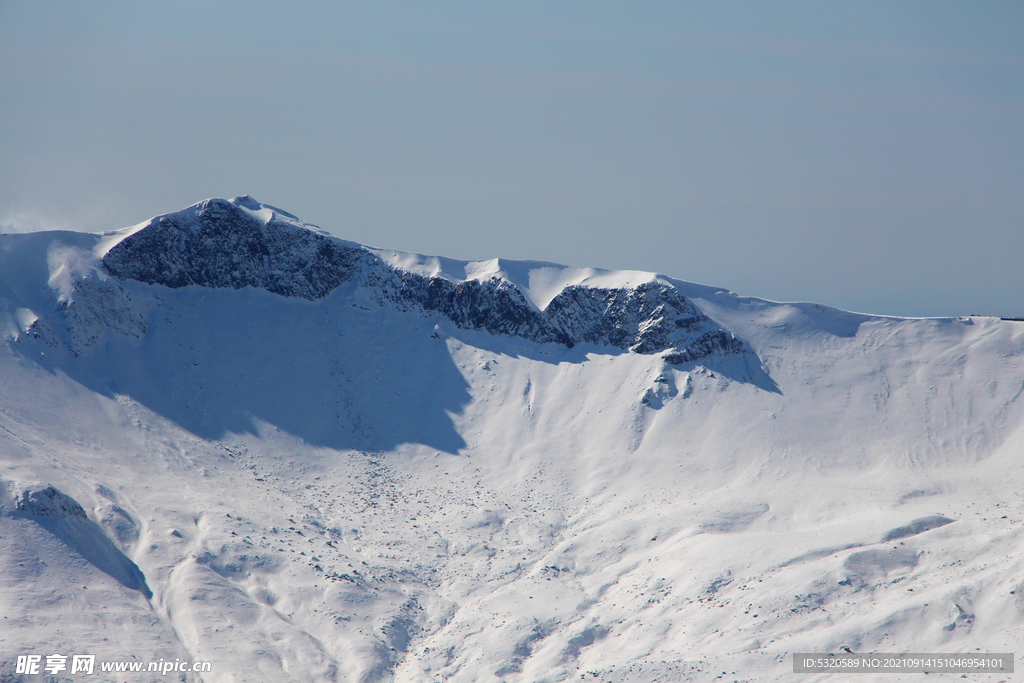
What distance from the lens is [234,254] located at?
3081 inches

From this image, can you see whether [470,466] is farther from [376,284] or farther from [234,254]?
[234,254]

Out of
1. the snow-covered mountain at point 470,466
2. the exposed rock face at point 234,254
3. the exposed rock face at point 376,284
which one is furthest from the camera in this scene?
the exposed rock face at point 234,254

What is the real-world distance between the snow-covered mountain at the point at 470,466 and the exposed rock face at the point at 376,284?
235 millimetres

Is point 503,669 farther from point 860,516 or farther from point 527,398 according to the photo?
point 527,398

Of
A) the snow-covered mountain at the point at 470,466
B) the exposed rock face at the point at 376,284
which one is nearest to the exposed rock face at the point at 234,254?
the exposed rock face at the point at 376,284

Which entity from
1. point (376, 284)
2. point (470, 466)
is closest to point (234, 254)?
point (376, 284)

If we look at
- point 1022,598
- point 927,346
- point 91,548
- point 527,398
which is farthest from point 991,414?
point 91,548

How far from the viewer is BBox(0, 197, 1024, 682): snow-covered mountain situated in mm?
46000

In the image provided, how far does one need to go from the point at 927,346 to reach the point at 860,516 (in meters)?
23.1

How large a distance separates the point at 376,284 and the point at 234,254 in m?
13.3

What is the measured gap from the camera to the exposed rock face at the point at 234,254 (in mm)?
75625

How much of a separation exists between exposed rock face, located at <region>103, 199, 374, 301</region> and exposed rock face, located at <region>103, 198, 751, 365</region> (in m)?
0.09

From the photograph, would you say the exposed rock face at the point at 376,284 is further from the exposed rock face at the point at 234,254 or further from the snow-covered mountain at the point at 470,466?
the snow-covered mountain at the point at 470,466

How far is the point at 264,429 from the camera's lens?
2662 inches
